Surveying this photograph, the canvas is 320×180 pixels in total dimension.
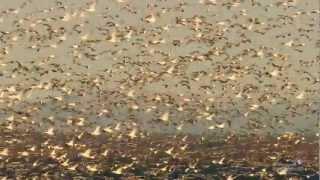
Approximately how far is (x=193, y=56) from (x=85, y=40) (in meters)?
8.23

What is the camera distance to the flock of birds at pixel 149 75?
2341 inches

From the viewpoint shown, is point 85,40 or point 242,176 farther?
point 85,40

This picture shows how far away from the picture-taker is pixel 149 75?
65.2m

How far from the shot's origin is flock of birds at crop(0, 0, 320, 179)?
2341 inches

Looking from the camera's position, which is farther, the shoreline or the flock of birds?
the flock of birds

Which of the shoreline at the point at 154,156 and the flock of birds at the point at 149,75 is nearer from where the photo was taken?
the shoreline at the point at 154,156

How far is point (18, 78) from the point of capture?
64.4 meters

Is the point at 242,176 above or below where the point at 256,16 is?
below

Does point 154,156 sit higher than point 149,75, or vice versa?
point 149,75

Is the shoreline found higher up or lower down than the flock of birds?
lower down

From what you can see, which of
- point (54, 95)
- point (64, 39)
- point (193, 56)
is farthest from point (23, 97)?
point (193, 56)

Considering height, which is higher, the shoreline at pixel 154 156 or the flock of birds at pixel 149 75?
the flock of birds at pixel 149 75

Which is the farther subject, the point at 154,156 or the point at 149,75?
the point at 149,75

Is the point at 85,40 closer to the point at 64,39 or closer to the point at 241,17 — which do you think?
the point at 64,39
